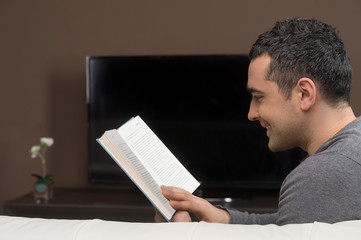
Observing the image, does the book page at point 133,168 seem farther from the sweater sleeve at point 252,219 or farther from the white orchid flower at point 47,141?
the white orchid flower at point 47,141

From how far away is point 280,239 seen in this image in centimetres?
70

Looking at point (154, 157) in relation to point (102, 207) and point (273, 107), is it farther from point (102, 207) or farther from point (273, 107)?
point (102, 207)

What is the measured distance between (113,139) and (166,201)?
23 cm

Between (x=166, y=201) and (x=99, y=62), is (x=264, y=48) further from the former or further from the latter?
(x=99, y=62)

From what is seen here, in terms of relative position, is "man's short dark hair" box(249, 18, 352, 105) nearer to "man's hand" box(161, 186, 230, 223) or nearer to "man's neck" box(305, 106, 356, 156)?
"man's neck" box(305, 106, 356, 156)

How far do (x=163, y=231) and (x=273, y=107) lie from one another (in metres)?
0.69

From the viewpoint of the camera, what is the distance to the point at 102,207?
A: 9.86 feet

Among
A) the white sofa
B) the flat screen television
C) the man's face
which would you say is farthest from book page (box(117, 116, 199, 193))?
the flat screen television

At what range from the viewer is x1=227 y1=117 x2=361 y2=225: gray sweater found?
99 cm

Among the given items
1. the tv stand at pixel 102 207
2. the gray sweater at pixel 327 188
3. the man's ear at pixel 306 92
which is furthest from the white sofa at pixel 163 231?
the tv stand at pixel 102 207

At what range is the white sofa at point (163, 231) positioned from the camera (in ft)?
2.31

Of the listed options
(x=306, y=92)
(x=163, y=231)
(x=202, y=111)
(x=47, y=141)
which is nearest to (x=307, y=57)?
(x=306, y=92)

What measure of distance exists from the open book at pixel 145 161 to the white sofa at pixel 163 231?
63cm

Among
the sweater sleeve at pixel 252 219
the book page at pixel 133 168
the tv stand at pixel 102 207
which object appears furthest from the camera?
the tv stand at pixel 102 207
